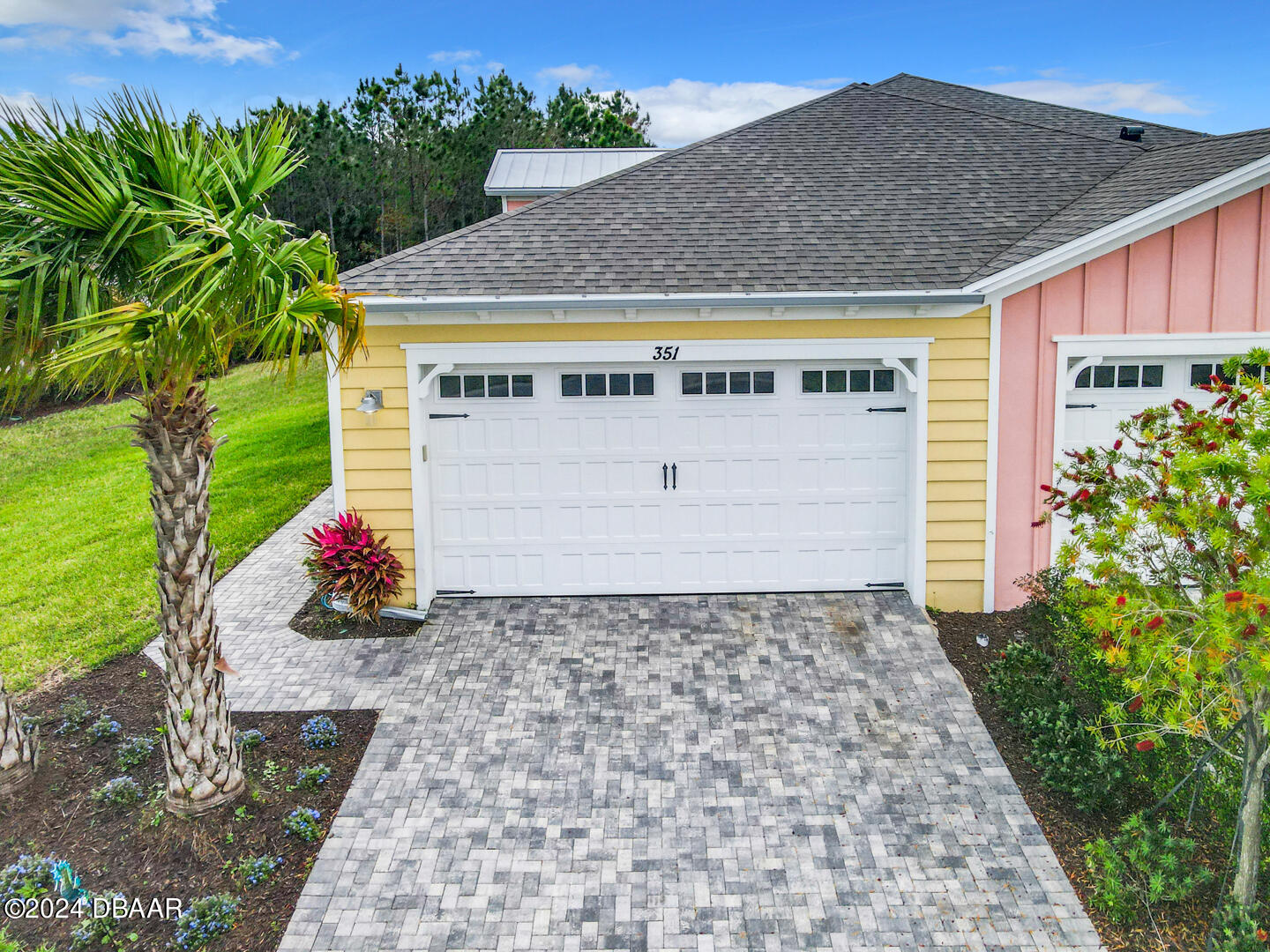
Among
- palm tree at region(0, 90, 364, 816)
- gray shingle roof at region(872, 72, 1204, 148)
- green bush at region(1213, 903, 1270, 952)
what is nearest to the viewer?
green bush at region(1213, 903, 1270, 952)

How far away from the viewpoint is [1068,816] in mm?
5438

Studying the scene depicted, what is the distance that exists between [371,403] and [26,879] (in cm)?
442

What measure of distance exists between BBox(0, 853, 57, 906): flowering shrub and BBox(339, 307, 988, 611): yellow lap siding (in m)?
3.83

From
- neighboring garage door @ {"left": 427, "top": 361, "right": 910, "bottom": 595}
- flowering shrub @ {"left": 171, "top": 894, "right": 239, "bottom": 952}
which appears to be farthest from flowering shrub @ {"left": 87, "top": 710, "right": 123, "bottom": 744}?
neighboring garage door @ {"left": 427, "top": 361, "right": 910, "bottom": 595}

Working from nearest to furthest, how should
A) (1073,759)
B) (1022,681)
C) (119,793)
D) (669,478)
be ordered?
(119,793) < (1073,759) < (1022,681) < (669,478)

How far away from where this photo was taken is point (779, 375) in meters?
8.37

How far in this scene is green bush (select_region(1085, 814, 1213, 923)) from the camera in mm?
4625

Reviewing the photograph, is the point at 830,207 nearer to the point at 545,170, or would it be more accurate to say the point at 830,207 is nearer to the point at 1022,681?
the point at 1022,681

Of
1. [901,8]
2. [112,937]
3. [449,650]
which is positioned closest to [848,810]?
[449,650]

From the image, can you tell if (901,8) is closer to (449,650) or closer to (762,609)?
(762,609)

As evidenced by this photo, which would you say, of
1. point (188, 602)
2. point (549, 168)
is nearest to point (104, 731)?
point (188, 602)

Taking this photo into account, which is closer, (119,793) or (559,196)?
(119,793)

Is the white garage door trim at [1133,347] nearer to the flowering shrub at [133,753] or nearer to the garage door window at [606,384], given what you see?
the garage door window at [606,384]

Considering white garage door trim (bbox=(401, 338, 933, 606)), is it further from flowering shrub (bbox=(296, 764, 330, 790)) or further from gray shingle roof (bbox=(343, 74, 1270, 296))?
flowering shrub (bbox=(296, 764, 330, 790))
